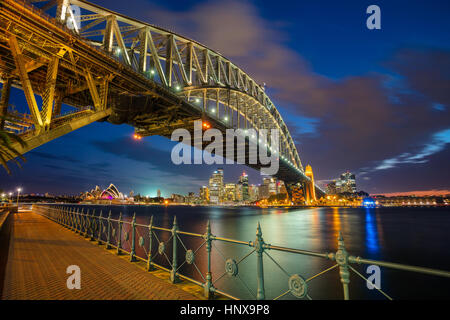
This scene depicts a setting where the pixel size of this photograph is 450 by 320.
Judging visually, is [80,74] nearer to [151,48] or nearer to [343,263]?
[151,48]

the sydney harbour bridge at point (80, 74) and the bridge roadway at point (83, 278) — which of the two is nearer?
the bridge roadway at point (83, 278)

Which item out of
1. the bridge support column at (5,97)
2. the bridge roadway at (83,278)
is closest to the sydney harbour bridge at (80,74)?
the bridge support column at (5,97)

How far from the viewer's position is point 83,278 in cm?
591

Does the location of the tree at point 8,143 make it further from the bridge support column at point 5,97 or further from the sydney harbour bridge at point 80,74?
the bridge support column at point 5,97

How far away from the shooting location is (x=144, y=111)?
23.1 meters

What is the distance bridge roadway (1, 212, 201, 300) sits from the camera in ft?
16.1

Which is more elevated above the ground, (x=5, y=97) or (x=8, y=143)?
(x=5, y=97)

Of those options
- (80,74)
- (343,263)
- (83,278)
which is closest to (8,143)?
(83,278)

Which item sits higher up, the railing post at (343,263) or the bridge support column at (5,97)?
the bridge support column at (5,97)

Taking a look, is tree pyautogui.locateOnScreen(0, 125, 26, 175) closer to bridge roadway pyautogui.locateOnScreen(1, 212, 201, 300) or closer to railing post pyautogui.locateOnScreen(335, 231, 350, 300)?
bridge roadway pyautogui.locateOnScreen(1, 212, 201, 300)

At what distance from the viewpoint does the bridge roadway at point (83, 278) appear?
492 cm
